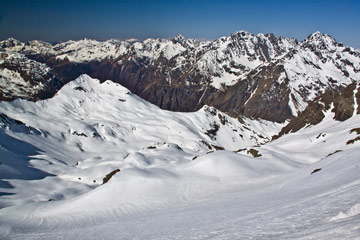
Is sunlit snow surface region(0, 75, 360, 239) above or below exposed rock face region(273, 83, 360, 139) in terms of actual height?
below

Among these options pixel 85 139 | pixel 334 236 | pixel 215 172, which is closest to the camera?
pixel 334 236

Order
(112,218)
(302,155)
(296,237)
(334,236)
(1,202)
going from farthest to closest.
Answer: (302,155), (1,202), (112,218), (296,237), (334,236)

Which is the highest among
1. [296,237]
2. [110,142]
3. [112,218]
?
[110,142]

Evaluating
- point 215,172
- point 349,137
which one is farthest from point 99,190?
point 349,137

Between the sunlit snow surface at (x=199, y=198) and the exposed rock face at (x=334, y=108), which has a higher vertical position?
the exposed rock face at (x=334, y=108)

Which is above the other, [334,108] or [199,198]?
[334,108]

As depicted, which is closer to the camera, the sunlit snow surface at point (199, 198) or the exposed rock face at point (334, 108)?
the sunlit snow surface at point (199, 198)

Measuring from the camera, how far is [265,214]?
14438mm

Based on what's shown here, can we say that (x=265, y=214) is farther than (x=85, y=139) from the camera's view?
No

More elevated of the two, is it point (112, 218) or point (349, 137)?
point (349, 137)

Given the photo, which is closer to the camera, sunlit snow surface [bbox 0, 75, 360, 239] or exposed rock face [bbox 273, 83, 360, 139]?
sunlit snow surface [bbox 0, 75, 360, 239]

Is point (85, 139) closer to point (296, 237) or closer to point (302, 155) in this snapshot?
point (302, 155)

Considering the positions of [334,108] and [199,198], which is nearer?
[199,198]

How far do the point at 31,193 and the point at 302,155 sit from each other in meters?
61.0
